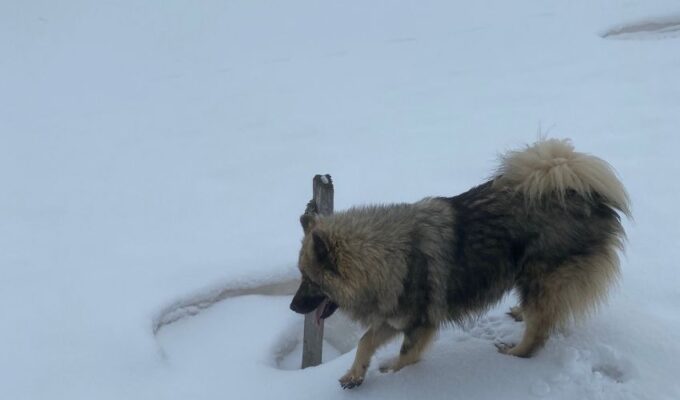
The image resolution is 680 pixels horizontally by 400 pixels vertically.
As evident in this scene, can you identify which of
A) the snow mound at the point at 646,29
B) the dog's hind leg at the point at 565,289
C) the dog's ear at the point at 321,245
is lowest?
the dog's hind leg at the point at 565,289

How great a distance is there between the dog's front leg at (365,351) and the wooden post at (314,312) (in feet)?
1.62

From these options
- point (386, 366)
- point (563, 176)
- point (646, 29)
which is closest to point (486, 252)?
point (563, 176)

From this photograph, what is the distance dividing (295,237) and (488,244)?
8.40 feet

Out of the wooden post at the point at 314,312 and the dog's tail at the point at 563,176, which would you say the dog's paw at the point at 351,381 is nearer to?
the wooden post at the point at 314,312

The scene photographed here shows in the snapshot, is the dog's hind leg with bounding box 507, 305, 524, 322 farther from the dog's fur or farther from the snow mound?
the snow mound

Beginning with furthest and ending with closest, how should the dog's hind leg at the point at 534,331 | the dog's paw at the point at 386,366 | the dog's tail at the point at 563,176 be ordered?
the dog's paw at the point at 386,366 < the dog's hind leg at the point at 534,331 < the dog's tail at the point at 563,176

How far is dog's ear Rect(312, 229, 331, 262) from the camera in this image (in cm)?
305

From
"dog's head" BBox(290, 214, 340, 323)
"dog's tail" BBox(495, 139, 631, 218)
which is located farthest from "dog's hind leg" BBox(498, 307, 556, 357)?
"dog's head" BBox(290, 214, 340, 323)

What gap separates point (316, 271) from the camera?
3.21m

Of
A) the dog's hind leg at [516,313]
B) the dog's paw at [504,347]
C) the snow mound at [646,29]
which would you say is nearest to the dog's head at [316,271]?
the dog's paw at [504,347]

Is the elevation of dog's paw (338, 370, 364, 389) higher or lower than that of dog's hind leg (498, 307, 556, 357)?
lower

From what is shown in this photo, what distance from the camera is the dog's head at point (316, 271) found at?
3.11 metres

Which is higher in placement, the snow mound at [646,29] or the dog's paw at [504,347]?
the snow mound at [646,29]

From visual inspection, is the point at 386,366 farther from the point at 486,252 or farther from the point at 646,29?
the point at 646,29
